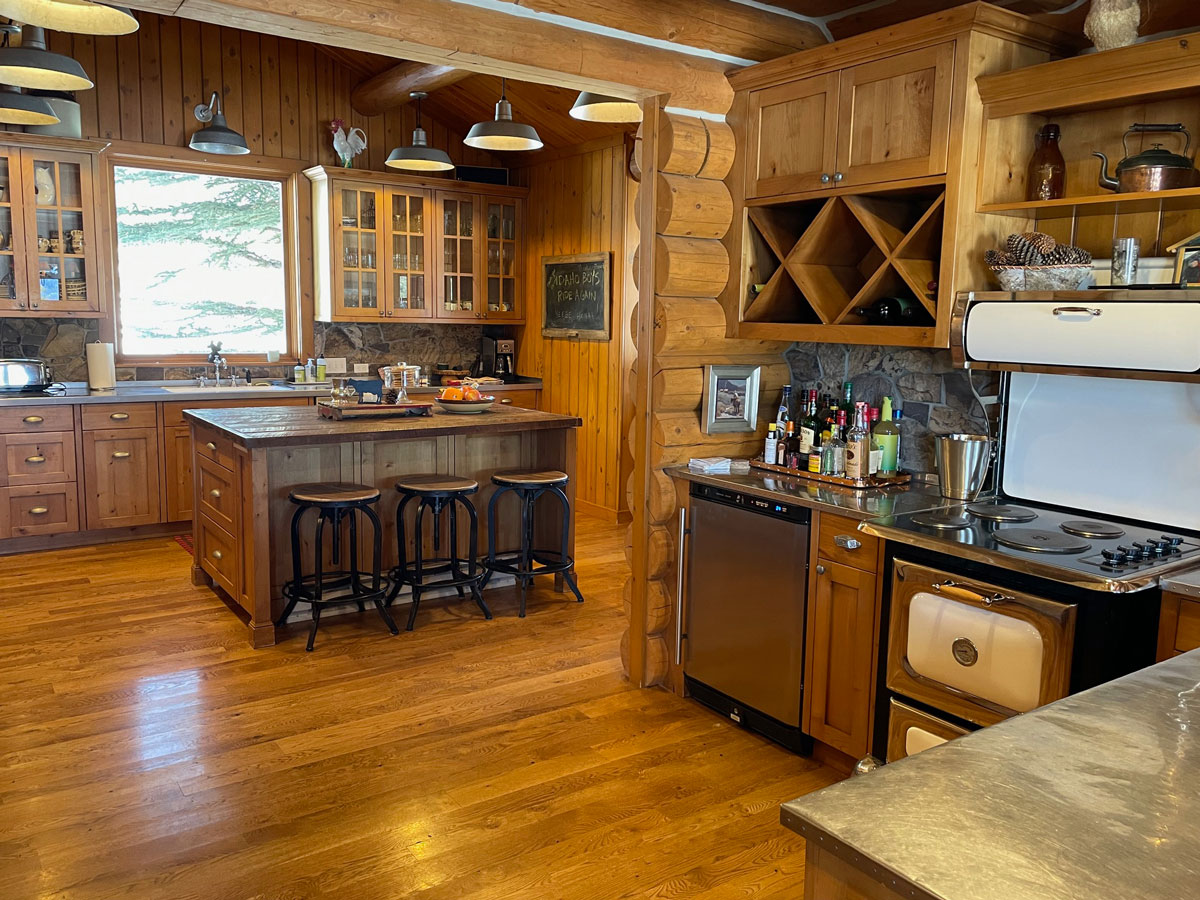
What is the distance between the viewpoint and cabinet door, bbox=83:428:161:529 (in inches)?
223

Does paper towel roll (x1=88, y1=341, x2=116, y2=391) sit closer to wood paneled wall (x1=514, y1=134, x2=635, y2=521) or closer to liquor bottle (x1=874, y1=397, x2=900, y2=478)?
wood paneled wall (x1=514, y1=134, x2=635, y2=521)

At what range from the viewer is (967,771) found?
1285mm

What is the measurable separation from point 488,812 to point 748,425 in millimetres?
1752

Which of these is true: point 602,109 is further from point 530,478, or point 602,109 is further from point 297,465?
point 297,465

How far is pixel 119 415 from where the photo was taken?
5.70 m

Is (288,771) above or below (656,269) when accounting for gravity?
below

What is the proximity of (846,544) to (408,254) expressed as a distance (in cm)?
497

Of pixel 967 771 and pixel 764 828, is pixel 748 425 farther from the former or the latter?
pixel 967 771

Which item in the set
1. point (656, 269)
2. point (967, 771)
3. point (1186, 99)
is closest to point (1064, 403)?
point (1186, 99)

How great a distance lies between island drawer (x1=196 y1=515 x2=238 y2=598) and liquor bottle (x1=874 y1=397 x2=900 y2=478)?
2.88 m

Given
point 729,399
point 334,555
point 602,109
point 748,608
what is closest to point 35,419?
point 334,555

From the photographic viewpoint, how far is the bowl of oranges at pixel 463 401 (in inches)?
199

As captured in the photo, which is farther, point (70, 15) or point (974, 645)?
point (70, 15)

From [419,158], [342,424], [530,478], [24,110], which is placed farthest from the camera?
[419,158]
